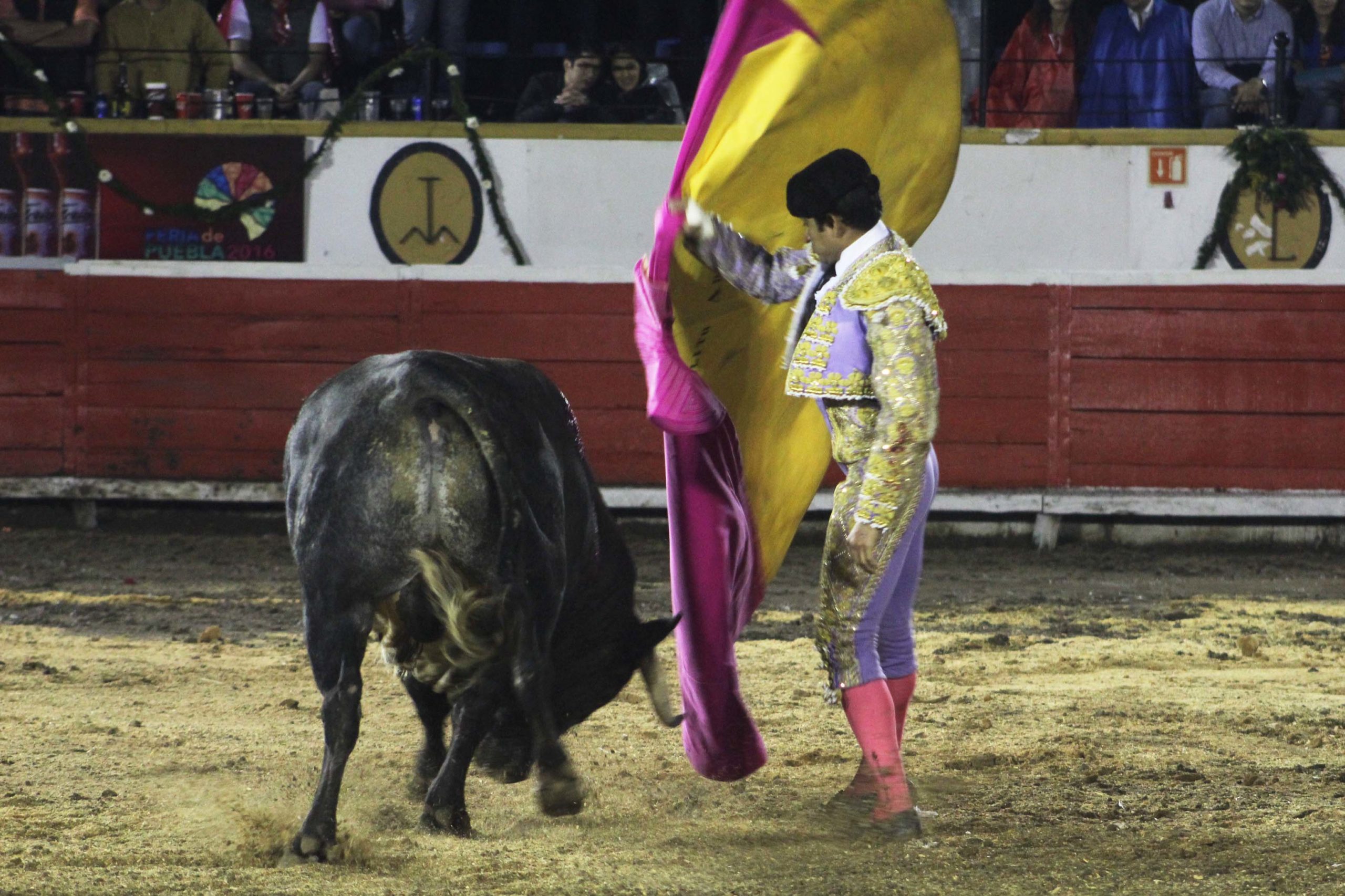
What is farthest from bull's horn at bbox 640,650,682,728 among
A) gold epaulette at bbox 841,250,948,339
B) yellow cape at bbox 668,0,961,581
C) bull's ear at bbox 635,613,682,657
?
gold epaulette at bbox 841,250,948,339

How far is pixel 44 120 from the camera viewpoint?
302 inches

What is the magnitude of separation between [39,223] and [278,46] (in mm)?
1414

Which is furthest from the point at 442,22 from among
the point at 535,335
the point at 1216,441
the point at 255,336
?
the point at 1216,441

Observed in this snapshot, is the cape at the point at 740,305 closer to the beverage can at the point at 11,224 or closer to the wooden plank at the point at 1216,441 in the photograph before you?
the wooden plank at the point at 1216,441

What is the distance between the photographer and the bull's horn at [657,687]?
3.31 metres

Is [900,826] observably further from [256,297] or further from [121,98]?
[121,98]

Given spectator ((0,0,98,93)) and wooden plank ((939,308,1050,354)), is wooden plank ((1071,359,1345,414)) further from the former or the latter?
spectator ((0,0,98,93))

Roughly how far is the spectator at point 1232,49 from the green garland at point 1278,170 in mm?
195

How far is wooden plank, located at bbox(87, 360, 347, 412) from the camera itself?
755cm

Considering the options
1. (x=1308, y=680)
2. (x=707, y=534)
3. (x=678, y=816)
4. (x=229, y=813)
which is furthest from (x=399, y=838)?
(x=1308, y=680)

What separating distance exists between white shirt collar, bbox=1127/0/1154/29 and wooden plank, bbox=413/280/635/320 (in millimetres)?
2714

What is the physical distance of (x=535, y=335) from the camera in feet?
24.7

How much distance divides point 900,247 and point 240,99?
18.3 ft

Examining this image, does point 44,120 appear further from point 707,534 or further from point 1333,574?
point 1333,574
